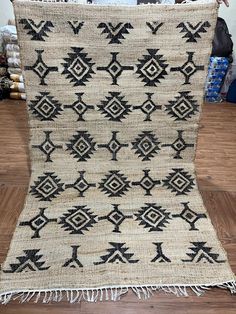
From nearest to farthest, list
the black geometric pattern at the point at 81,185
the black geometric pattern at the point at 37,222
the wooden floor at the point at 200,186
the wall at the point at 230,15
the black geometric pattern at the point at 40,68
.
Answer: the wooden floor at the point at 200,186, the black geometric pattern at the point at 37,222, the black geometric pattern at the point at 40,68, the black geometric pattern at the point at 81,185, the wall at the point at 230,15

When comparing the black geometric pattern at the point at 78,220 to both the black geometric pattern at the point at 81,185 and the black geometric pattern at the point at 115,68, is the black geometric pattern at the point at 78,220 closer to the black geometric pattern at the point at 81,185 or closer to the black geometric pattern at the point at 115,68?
the black geometric pattern at the point at 81,185

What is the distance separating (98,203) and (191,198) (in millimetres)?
446

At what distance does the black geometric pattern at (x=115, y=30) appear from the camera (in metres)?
1.46

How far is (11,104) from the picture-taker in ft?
9.17

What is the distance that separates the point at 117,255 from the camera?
4.24 ft

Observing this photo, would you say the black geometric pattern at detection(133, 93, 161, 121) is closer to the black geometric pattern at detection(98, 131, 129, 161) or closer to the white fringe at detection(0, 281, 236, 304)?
the black geometric pattern at detection(98, 131, 129, 161)

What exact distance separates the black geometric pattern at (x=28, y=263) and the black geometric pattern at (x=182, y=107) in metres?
0.89

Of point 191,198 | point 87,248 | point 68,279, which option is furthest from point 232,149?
point 68,279

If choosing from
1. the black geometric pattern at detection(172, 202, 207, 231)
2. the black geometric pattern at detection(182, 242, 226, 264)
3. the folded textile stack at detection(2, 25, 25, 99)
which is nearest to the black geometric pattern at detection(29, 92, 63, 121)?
the black geometric pattern at detection(172, 202, 207, 231)

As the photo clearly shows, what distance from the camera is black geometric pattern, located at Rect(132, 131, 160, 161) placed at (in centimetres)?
164

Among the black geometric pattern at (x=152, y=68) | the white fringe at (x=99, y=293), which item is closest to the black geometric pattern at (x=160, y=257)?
the white fringe at (x=99, y=293)

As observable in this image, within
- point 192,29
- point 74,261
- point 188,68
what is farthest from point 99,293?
point 192,29

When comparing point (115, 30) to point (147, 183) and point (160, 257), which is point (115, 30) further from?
point (160, 257)

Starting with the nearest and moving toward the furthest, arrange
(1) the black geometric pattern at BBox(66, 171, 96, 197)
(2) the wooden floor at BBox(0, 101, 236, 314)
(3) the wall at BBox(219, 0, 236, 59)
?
(2) the wooden floor at BBox(0, 101, 236, 314), (1) the black geometric pattern at BBox(66, 171, 96, 197), (3) the wall at BBox(219, 0, 236, 59)
